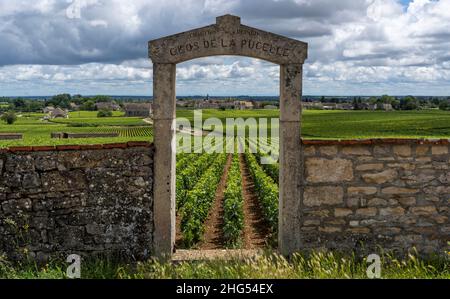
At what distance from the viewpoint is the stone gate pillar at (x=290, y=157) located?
6.80 meters

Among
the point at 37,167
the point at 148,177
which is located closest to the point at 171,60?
the point at 148,177

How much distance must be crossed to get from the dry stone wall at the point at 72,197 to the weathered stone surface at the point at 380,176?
3.06 metres

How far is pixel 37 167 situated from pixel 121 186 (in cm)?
117

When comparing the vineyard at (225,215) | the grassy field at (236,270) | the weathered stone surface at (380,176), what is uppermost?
the weathered stone surface at (380,176)

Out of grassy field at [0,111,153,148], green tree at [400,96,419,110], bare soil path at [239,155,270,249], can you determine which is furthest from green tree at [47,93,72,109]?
bare soil path at [239,155,270,249]

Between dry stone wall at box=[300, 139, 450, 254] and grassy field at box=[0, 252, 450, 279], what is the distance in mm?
321

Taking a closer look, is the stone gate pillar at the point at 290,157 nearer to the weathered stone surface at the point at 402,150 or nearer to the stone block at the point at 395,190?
the stone block at the point at 395,190

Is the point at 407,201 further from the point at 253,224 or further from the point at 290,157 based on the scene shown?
the point at 253,224

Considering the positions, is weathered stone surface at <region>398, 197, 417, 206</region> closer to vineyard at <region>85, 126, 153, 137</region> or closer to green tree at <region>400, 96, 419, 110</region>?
vineyard at <region>85, 126, 153, 137</region>

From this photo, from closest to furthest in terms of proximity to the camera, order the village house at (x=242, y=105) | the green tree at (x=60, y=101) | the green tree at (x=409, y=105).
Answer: the green tree at (x=409, y=105)
the village house at (x=242, y=105)
the green tree at (x=60, y=101)

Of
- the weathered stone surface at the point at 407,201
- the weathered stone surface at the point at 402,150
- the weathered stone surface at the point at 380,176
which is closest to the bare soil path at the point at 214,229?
the weathered stone surface at the point at 380,176

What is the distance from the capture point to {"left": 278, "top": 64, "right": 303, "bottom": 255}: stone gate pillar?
22.3 ft

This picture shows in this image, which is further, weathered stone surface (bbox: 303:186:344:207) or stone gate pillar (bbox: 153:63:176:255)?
weathered stone surface (bbox: 303:186:344:207)
